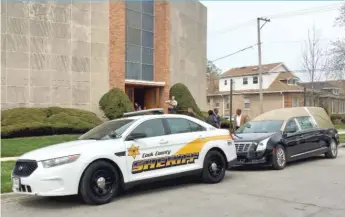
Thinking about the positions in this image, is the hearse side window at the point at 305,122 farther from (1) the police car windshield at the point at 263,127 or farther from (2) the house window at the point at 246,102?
(2) the house window at the point at 246,102

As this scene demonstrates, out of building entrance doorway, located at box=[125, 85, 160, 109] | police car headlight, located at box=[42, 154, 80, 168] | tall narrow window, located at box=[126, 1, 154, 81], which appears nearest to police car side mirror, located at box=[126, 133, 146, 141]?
police car headlight, located at box=[42, 154, 80, 168]

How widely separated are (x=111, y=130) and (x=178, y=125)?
148 centimetres

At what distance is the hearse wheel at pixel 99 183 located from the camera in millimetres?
6978

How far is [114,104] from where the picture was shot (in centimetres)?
2094

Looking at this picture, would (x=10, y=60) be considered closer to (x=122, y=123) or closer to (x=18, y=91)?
(x=18, y=91)

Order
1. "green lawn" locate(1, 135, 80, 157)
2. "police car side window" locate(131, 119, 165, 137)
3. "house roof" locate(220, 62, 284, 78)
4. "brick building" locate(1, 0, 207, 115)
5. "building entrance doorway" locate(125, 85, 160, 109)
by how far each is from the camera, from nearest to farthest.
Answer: "police car side window" locate(131, 119, 165, 137)
"green lawn" locate(1, 135, 80, 157)
"brick building" locate(1, 0, 207, 115)
"building entrance doorway" locate(125, 85, 160, 109)
"house roof" locate(220, 62, 284, 78)

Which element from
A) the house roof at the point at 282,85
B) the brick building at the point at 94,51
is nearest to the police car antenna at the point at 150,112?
the brick building at the point at 94,51

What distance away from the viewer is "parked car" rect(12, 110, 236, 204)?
686cm

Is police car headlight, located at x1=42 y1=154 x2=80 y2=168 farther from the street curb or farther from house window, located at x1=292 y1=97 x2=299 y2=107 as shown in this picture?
house window, located at x1=292 y1=97 x2=299 y2=107

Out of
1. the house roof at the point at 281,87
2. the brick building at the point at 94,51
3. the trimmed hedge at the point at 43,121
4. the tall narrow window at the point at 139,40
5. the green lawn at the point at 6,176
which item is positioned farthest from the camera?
the house roof at the point at 281,87

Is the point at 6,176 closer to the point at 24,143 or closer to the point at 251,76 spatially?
the point at 24,143

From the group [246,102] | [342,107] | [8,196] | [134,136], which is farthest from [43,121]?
[342,107]

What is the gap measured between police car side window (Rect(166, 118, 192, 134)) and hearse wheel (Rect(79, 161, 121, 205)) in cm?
173

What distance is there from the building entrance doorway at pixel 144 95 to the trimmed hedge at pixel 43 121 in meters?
5.29
